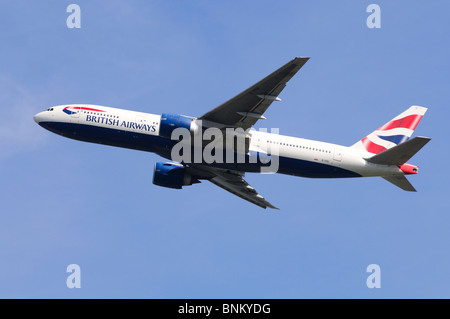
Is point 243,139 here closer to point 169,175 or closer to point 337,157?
point 337,157

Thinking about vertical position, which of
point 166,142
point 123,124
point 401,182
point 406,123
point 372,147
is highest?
point 406,123

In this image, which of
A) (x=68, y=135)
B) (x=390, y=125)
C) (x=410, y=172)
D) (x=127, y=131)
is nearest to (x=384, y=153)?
(x=410, y=172)

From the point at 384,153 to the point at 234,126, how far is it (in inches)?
441

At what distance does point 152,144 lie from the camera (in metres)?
49.5

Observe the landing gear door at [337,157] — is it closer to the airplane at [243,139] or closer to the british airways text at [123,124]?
the airplane at [243,139]

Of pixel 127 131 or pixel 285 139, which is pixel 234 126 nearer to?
pixel 285 139

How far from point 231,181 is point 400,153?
14053 mm

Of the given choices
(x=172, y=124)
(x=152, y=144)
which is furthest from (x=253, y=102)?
(x=152, y=144)

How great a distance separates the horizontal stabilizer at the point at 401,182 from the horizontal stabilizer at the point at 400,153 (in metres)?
1.24

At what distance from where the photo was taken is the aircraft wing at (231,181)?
54219mm

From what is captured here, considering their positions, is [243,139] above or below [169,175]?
above

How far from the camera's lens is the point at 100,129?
163ft

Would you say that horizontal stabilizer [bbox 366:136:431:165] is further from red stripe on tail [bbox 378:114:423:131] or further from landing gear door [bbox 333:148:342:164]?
red stripe on tail [bbox 378:114:423:131]

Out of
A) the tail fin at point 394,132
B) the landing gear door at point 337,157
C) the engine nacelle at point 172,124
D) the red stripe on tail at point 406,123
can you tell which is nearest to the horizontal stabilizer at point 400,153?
the landing gear door at point 337,157
